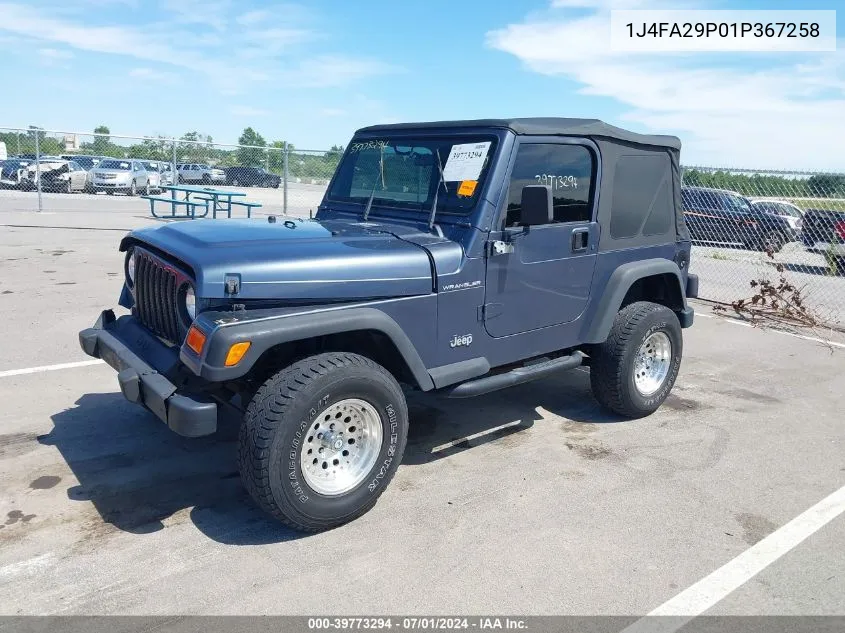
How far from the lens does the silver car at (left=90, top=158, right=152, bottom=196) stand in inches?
915

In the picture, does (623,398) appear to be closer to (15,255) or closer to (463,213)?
(463,213)

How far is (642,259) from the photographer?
5.30m

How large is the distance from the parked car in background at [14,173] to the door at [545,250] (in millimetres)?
23990

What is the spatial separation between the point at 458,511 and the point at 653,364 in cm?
239

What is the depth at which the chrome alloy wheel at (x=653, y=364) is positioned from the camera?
5.39m

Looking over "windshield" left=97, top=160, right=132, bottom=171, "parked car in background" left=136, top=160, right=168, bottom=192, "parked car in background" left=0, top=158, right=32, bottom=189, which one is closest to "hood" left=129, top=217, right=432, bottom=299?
"parked car in background" left=136, top=160, right=168, bottom=192

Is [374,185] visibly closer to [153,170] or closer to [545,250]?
[545,250]

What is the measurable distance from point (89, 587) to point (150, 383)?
0.93 meters

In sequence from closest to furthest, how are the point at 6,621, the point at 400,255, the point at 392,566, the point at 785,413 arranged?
the point at 6,621
the point at 392,566
the point at 400,255
the point at 785,413

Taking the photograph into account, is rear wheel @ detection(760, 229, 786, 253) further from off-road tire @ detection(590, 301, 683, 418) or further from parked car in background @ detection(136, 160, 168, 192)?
parked car in background @ detection(136, 160, 168, 192)

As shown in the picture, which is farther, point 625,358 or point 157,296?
point 625,358

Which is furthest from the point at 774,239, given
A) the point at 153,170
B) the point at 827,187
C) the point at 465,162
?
the point at 153,170

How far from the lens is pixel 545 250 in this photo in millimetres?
4484

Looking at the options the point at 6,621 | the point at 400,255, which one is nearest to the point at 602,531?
the point at 400,255
